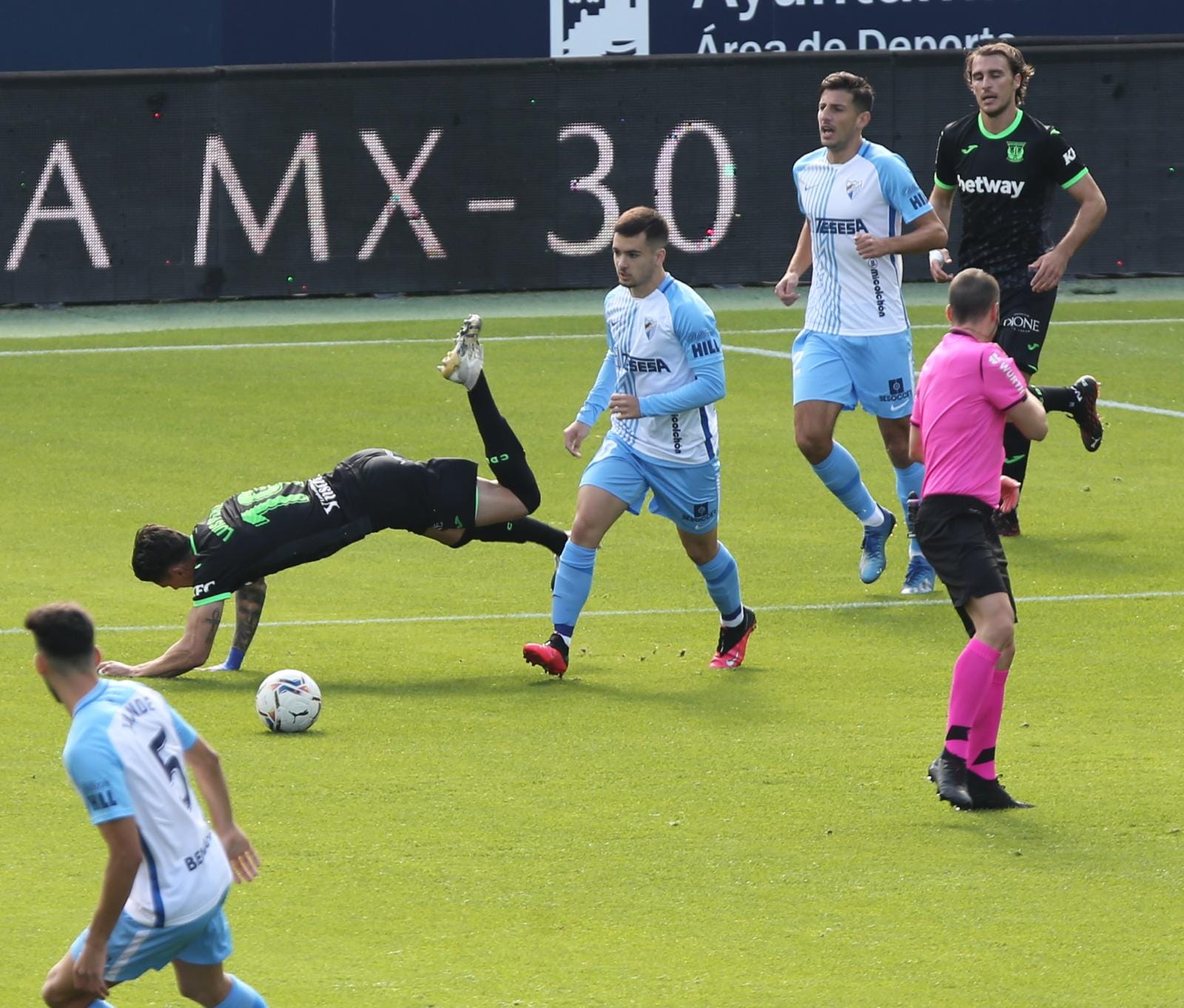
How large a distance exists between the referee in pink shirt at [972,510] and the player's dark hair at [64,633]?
3.59 meters

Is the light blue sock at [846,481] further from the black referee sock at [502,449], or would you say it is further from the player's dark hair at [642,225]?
the player's dark hair at [642,225]

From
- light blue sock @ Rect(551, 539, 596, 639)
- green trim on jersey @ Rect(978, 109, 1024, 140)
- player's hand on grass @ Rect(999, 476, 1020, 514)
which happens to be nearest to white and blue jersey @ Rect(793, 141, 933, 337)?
green trim on jersey @ Rect(978, 109, 1024, 140)

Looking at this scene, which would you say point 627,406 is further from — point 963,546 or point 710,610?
point 963,546

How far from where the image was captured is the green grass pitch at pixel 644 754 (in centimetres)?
627

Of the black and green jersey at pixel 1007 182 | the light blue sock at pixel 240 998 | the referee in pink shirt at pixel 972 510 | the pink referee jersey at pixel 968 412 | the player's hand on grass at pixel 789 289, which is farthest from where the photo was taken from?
the black and green jersey at pixel 1007 182

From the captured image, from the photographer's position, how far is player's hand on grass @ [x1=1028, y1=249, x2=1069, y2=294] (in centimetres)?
1175

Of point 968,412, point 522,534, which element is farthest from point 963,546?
point 522,534

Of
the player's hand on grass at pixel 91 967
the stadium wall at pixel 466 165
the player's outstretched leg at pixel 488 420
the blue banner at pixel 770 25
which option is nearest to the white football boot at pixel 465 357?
the player's outstretched leg at pixel 488 420

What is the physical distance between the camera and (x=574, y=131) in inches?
797

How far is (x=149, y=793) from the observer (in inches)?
194

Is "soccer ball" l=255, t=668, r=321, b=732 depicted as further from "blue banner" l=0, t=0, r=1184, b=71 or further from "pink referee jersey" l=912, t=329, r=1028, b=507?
"blue banner" l=0, t=0, r=1184, b=71

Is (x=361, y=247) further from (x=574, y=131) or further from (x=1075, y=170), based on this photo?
(x=1075, y=170)

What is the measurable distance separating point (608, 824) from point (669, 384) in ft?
9.18

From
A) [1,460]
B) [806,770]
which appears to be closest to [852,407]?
[806,770]
